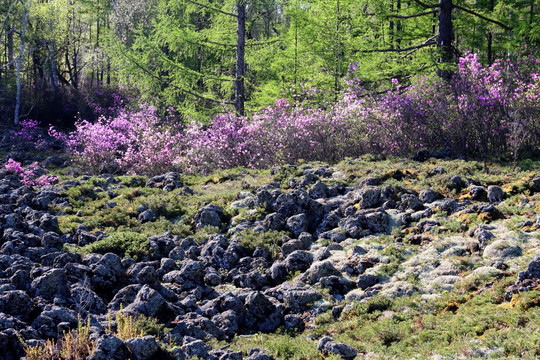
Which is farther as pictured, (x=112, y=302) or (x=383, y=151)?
(x=383, y=151)

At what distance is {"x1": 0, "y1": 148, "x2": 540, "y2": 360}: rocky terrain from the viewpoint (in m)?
4.54

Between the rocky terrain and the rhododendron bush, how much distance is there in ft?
4.57

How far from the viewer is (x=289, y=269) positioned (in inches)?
264

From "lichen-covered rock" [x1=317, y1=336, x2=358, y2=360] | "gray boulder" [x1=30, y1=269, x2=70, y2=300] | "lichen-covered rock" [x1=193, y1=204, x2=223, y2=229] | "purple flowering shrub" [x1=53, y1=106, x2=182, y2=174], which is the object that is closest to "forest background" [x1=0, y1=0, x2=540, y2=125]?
"purple flowering shrub" [x1=53, y1=106, x2=182, y2=174]

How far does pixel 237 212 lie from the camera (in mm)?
9125

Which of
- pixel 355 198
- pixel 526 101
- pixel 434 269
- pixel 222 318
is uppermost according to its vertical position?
pixel 526 101

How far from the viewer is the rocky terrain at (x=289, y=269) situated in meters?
4.54

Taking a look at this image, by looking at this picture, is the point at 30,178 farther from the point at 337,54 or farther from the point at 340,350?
the point at 340,350

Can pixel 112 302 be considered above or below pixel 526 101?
below

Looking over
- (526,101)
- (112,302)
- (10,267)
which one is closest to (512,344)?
(112,302)

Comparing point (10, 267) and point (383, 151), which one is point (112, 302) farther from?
point (383, 151)

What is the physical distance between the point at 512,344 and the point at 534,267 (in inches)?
47.6

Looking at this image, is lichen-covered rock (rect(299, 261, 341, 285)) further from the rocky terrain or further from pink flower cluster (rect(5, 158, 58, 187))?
pink flower cluster (rect(5, 158, 58, 187))

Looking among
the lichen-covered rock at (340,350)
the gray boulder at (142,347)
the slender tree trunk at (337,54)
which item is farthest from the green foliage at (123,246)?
the slender tree trunk at (337,54)
